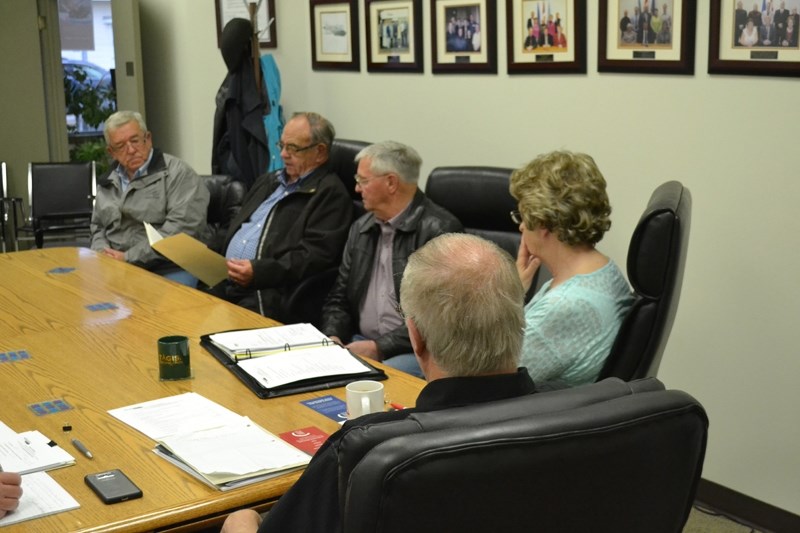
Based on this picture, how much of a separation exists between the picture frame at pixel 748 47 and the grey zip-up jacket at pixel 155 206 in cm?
257

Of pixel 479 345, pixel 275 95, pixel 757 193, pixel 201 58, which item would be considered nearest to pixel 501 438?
pixel 479 345

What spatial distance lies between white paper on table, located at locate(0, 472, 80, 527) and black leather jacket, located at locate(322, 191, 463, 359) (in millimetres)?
1683

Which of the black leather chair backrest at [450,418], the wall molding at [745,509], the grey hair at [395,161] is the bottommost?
the wall molding at [745,509]

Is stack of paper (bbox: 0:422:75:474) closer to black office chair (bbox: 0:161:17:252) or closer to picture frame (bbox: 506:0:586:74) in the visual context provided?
picture frame (bbox: 506:0:586:74)

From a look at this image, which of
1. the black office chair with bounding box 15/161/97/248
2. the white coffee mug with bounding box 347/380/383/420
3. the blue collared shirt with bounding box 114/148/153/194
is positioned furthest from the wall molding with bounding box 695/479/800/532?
the black office chair with bounding box 15/161/97/248

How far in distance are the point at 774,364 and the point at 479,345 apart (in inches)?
76.9

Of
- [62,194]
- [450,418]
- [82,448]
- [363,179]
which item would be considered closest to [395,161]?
[363,179]

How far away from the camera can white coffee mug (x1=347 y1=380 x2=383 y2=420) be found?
2229 mm

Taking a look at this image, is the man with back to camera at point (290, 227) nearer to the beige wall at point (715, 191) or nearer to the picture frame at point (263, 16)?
the beige wall at point (715, 191)

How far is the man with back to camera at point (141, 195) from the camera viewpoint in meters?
4.79

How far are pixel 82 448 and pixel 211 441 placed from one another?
0.27 meters

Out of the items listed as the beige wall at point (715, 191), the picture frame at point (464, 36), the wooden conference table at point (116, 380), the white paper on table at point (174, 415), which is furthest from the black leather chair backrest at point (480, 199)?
the white paper on table at point (174, 415)

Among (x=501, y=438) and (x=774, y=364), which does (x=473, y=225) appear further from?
(x=501, y=438)

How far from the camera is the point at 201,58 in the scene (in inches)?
243
